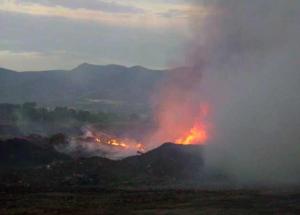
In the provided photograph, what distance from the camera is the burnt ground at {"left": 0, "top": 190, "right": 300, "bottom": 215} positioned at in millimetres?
32531

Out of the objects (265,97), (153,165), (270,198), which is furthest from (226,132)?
(270,198)

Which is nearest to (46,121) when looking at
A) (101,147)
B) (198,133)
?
(101,147)

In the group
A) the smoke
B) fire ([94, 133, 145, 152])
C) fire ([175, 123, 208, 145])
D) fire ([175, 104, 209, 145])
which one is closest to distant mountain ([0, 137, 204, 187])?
fire ([175, 123, 208, 145])

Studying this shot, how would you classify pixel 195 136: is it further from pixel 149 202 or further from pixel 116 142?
pixel 149 202

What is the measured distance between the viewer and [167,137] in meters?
79.1

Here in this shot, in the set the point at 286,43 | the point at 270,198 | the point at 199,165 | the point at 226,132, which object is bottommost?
the point at 270,198

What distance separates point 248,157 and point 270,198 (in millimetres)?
16383

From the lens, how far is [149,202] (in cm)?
3609

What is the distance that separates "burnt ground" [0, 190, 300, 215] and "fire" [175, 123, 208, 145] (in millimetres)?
22324

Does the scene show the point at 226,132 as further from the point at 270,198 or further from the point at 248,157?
the point at 270,198

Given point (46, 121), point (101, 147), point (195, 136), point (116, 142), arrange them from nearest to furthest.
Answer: point (195, 136) < point (101, 147) < point (116, 142) < point (46, 121)

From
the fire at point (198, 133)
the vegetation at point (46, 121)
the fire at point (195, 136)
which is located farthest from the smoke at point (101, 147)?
the vegetation at point (46, 121)

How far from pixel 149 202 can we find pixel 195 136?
31.3 metres

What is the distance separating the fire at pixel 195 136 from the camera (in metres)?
63.9
